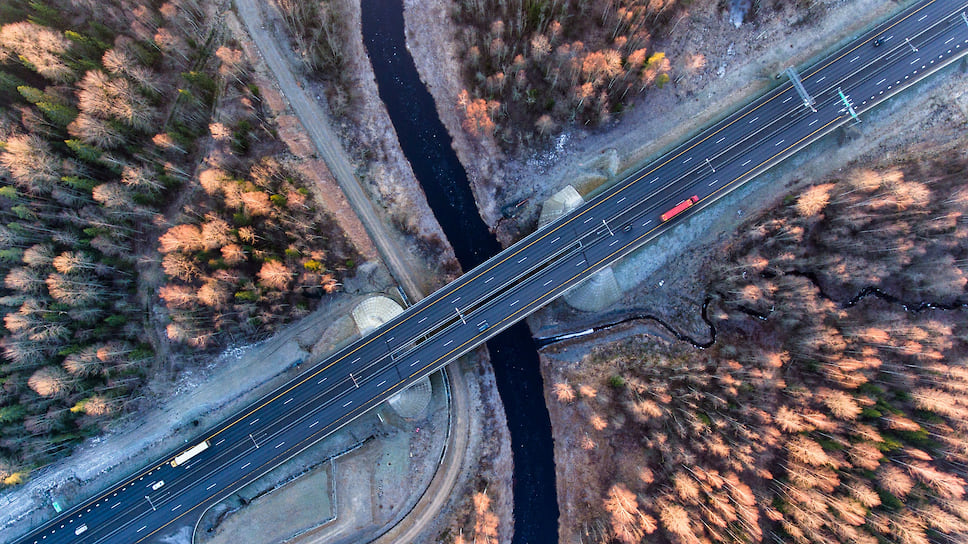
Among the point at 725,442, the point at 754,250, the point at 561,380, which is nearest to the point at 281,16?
the point at 561,380

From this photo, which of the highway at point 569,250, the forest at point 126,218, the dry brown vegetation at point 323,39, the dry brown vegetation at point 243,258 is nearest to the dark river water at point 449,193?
the dry brown vegetation at point 323,39

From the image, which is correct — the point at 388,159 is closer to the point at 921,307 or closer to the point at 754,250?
the point at 754,250

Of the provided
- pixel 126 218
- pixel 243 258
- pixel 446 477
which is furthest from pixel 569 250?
pixel 126 218

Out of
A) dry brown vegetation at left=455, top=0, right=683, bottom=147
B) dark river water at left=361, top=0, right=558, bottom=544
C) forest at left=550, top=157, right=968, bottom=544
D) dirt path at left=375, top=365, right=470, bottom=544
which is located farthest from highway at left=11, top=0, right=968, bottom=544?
dry brown vegetation at left=455, top=0, right=683, bottom=147

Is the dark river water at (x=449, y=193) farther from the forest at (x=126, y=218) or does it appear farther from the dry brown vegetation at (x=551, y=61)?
the forest at (x=126, y=218)

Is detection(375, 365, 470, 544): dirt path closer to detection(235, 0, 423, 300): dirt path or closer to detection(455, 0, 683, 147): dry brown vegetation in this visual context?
detection(235, 0, 423, 300): dirt path

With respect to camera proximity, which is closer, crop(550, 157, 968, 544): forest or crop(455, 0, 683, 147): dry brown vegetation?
crop(550, 157, 968, 544): forest
